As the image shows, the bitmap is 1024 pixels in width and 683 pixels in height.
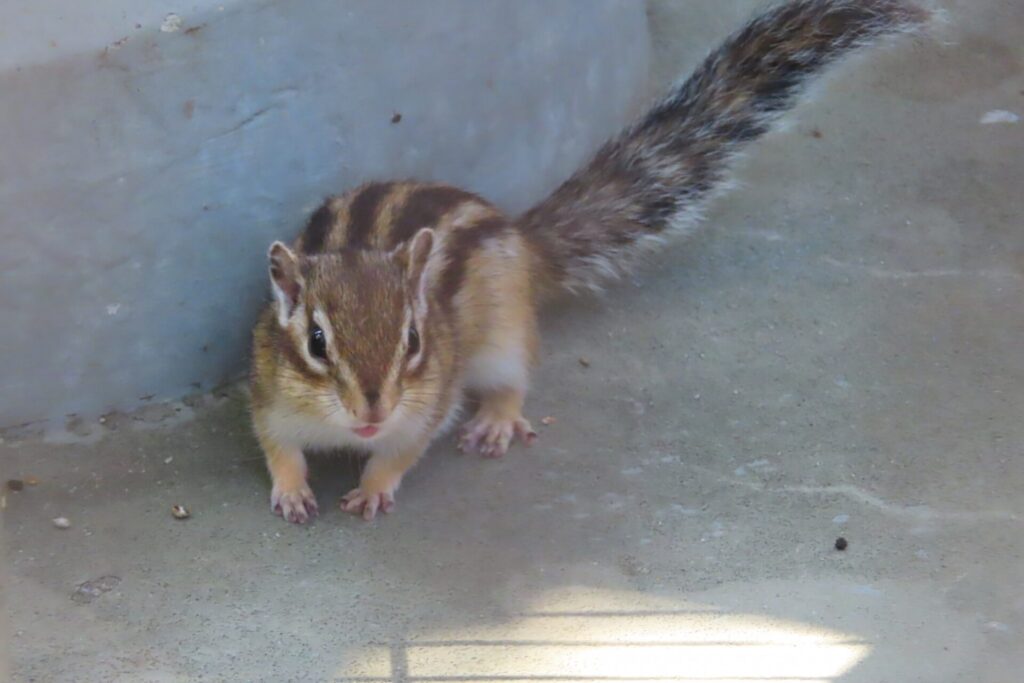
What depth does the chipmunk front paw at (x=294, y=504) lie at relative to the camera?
3.66 m

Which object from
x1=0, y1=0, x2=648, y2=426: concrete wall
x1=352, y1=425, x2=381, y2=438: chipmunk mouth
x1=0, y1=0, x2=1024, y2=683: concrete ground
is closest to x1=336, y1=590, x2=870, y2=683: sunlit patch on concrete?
x1=0, y1=0, x2=1024, y2=683: concrete ground

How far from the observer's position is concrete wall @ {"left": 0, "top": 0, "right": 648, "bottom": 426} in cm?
349

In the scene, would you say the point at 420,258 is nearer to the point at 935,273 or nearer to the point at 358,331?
the point at 358,331

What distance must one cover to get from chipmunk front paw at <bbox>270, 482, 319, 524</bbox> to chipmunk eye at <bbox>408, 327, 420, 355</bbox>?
0.53 metres

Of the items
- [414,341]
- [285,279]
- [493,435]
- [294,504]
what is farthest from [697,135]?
[294,504]

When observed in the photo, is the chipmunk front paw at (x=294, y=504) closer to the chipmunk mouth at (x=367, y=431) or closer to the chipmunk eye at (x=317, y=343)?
the chipmunk mouth at (x=367, y=431)

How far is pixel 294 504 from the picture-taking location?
3.67m

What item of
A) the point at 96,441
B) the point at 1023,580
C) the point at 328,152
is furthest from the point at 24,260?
the point at 1023,580

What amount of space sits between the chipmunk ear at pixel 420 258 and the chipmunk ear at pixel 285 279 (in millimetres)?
273

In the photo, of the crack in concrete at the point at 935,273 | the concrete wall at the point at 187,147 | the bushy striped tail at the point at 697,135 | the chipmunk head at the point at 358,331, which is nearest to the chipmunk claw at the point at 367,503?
the chipmunk head at the point at 358,331

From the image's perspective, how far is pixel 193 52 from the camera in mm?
3566

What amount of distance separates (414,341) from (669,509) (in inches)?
32.1

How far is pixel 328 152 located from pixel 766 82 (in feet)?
4.57

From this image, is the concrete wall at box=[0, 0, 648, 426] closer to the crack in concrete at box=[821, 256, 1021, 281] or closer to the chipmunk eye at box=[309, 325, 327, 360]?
the chipmunk eye at box=[309, 325, 327, 360]
